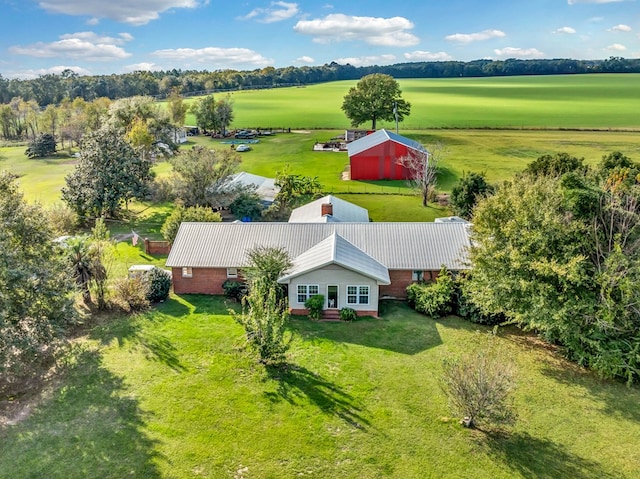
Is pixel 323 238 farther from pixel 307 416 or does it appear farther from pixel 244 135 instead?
pixel 244 135

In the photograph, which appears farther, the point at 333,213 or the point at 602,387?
the point at 333,213

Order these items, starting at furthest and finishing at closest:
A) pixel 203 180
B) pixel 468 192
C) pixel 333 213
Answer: pixel 203 180, pixel 468 192, pixel 333 213

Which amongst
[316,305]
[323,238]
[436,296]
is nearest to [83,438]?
[316,305]

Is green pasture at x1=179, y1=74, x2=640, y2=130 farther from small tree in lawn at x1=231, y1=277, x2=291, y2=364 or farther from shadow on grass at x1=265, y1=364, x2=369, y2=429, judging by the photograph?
shadow on grass at x1=265, y1=364, x2=369, y2=429

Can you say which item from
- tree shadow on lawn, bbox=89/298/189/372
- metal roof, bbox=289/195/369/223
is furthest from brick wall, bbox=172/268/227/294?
metal roof, bbox=289/195/369/223

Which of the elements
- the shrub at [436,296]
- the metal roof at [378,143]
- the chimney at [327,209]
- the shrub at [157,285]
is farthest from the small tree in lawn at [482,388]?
the metal roof at [378,143]

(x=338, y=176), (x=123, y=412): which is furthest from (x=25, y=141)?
(x=123, y=412)

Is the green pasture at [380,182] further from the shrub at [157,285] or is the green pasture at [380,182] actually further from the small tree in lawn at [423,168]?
the shrub at [157,285]
